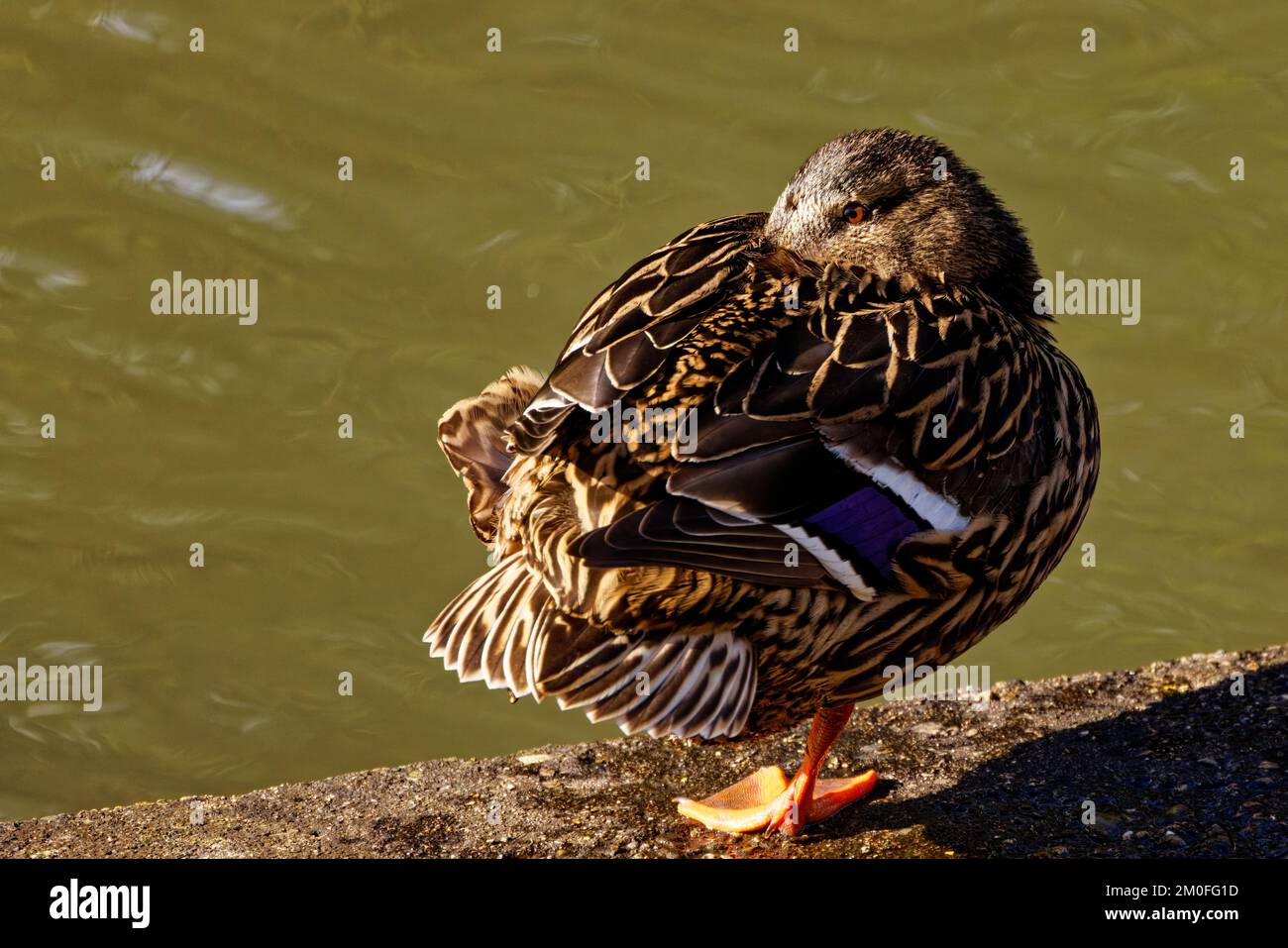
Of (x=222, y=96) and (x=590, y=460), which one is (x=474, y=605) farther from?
(x=222, y=96)

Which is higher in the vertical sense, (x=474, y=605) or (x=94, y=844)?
(x=474, y=605)

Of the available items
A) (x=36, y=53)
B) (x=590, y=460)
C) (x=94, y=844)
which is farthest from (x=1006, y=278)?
(x=36, y=53)

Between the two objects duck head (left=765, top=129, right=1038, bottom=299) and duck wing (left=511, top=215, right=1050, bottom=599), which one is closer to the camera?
duck wing (left=511, top=215, right=1050, bottom=599)

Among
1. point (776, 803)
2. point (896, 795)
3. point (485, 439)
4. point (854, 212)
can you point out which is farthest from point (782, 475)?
point (896, 795)

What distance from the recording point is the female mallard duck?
4.05 m

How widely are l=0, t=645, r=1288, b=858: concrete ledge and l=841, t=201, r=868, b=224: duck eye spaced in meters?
1.93

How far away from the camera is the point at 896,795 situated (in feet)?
17.3

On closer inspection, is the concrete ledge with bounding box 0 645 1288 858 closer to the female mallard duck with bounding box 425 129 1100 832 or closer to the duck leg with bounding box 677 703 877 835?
the duck leg with bounding box 677 703 877 835

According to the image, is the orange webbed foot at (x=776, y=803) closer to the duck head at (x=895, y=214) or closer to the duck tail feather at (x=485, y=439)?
the duck tail feather at (x=485, y=439)

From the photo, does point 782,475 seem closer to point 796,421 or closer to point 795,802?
point 796,421

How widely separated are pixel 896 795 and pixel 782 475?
1.74 metres

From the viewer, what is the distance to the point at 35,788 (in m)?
7.65

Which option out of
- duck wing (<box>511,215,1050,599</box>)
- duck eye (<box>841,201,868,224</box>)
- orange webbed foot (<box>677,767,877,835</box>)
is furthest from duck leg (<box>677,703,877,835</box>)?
duck eye (<box>841,201,868,224</box>)

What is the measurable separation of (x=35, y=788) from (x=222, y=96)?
4598mm
